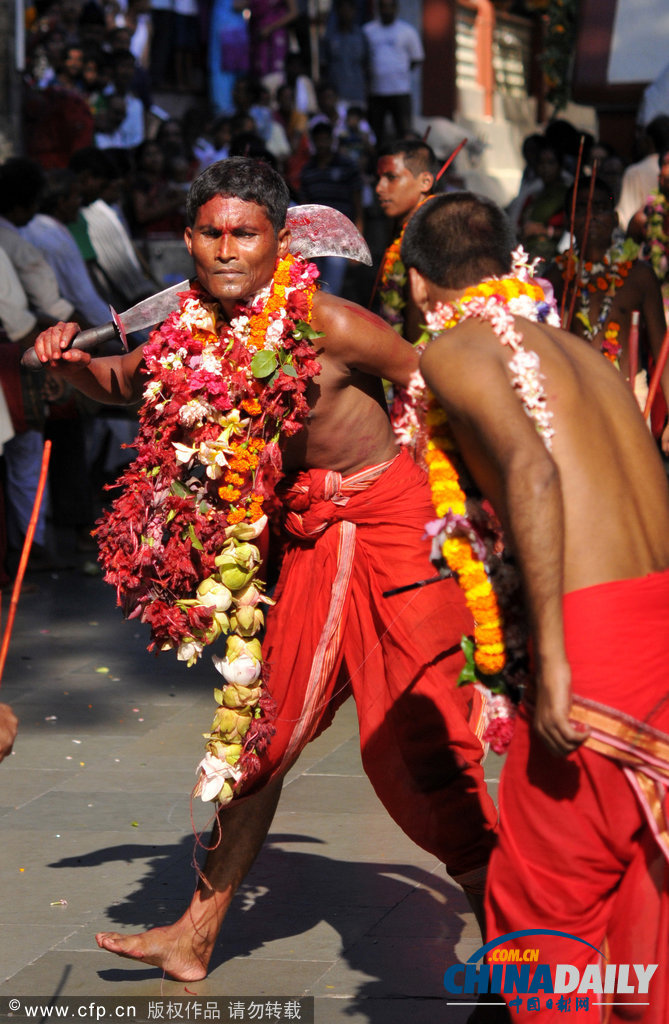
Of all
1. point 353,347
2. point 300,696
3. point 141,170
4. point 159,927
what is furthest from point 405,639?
point 141,170

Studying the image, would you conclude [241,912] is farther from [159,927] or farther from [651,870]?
[651,870]

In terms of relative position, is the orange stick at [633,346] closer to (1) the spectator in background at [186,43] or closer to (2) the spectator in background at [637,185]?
(2) the spectator in background at [637,185]

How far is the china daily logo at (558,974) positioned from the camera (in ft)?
9.23

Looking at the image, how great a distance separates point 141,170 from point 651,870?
10430 millimetres

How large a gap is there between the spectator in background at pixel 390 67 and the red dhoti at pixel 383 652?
1241cm

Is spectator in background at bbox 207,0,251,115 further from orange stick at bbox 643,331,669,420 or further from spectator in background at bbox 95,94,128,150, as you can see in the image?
orange stick at bbox 643,331,669,420

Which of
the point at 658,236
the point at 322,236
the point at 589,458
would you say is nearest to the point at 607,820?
the point at 589,458

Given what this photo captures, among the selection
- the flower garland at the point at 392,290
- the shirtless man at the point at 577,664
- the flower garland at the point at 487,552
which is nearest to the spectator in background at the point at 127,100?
the flower garland at the point at 392,290

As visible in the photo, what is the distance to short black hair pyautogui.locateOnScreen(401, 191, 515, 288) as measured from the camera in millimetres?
3164

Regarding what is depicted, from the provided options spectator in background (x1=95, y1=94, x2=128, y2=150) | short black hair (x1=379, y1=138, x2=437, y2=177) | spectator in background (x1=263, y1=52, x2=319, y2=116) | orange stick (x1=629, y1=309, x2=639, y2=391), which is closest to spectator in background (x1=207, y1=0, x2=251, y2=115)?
spectator in background (x1=263, y1=52, x2=319, y2=116)

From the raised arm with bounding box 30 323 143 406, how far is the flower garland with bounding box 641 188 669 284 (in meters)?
4.40

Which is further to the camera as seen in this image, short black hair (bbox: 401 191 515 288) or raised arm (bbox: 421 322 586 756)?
short black hair (bbox: 401 191 515 288)

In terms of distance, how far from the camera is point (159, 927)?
13.4 feet

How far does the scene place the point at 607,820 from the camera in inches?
112
